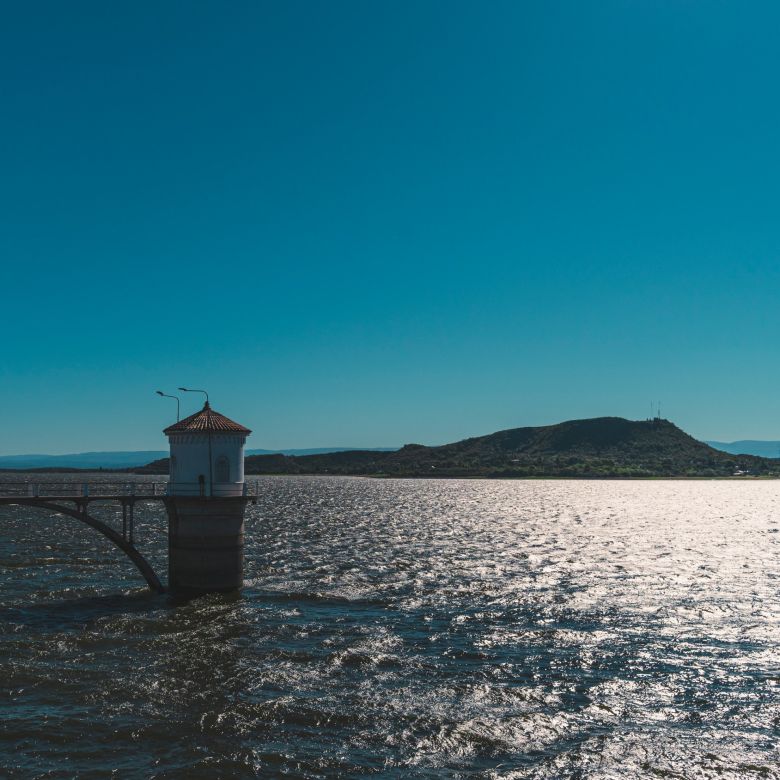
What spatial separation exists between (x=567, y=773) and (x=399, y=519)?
216 ft

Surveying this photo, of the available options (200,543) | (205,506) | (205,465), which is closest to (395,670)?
(200,543)

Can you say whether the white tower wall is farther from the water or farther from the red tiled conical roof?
the water

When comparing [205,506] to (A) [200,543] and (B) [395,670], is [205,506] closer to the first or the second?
(A) [200,543]

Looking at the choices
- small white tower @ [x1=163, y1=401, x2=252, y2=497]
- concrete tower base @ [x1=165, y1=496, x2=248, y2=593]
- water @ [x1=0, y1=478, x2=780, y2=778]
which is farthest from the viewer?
small white tower @ [x1=163, y1=401, x2=252, y2=497]

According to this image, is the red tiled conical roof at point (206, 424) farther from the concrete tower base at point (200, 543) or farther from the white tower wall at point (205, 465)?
the concrete tower base at point (200, 543)

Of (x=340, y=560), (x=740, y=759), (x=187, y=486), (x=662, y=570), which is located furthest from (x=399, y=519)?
(x=740, y=759)

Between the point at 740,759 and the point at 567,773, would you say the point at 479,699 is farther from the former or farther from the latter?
the point at 740,759

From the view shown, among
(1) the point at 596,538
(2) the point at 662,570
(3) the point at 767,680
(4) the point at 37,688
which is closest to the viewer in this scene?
(4) the point at 37,688

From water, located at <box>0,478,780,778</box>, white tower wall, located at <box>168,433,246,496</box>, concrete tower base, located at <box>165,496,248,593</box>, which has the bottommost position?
water, located at <box>0,478,780,778</box>

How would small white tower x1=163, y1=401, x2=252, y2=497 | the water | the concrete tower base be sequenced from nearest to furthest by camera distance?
the water, the concrete tower base, small white tower x1=163, y1=401, x2=252, y2=497

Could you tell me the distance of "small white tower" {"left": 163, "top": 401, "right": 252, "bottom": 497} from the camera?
32.6 meters

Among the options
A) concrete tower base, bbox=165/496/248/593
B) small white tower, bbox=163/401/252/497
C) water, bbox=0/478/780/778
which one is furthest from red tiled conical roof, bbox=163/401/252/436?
water, bbox=0/478/780/778

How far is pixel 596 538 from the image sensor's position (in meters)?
62.2

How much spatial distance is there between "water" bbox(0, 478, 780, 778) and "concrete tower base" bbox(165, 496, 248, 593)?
1078 mm
